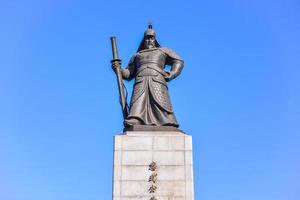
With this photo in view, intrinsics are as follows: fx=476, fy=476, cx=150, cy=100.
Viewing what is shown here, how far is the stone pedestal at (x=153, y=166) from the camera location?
368 inches

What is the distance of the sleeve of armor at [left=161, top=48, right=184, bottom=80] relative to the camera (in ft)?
36.2

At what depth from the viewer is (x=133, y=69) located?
37.0 ft

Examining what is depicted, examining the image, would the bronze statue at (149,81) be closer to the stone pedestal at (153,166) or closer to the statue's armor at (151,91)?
the statue's armor at (151,91)

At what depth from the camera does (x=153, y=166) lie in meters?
9.54

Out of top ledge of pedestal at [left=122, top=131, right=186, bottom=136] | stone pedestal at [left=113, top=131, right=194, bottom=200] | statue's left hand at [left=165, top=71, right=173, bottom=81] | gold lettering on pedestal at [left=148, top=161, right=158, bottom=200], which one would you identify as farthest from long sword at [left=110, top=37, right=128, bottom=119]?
gold lettering on pedestal at [left=148, top=161, right=158, bottom=200]

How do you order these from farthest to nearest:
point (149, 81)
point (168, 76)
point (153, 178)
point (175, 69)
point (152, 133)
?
1. point (175, 69)
2. point (168, 76)
3. point (149, 81)
4. point (152, 133)
5. point (153, 178)

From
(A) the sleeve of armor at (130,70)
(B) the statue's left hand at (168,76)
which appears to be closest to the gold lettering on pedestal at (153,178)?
(B) the statue's left hand at (168,76)

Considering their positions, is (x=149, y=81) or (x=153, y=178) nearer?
(x=153, y=178)

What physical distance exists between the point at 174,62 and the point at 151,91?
107 cm

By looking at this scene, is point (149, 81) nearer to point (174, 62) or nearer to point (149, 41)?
point (174, 62)

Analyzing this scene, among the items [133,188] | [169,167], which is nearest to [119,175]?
[133,188]

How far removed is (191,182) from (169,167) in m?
0.53

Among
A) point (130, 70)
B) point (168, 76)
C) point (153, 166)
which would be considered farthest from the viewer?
point (130, 70)

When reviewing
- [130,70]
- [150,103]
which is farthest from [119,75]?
[150,103]
